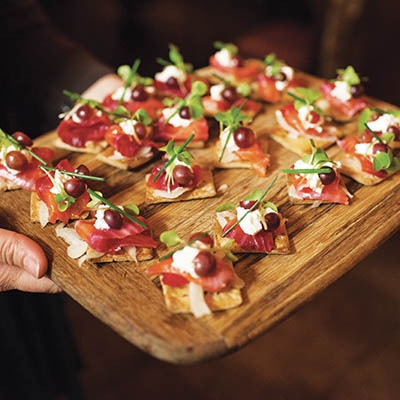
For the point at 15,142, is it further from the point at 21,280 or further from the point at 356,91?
the point at 356,91

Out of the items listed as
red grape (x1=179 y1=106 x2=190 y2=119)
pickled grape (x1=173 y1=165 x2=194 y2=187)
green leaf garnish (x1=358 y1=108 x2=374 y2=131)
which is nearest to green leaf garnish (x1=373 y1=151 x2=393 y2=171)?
green leaf garnish (x1=358 y1=108 x2=374 y2=131)

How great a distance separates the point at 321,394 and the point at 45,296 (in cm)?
191

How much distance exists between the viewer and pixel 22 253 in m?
2.03

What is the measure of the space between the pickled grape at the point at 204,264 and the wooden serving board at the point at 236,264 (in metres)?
0.15

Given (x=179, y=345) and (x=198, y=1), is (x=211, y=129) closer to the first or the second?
(x=179, y=345)

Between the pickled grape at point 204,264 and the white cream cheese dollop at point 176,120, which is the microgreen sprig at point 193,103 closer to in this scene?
the white cream cheese dollop at point 176,120

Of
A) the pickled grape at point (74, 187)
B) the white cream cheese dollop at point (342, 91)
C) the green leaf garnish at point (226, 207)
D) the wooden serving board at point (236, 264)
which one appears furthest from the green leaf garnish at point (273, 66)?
the pickled grape at point (74, 187)

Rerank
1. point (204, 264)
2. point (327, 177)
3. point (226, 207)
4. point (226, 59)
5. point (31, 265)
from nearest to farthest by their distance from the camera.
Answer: point (204, 264), point (31, 265), point (226, 207), point (327, 177), point (226, 59)

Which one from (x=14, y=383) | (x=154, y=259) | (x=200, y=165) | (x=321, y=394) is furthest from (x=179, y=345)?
(x=321, y=394)

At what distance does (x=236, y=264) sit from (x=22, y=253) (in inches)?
31.1

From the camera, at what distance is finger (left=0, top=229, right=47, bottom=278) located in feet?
6.59

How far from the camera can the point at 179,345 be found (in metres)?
1.70

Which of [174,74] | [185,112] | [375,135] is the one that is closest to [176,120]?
[185,112]

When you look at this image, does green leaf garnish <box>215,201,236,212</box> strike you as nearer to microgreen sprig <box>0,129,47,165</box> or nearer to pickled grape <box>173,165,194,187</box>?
pickled grape <box>173,165,194,187</box>
